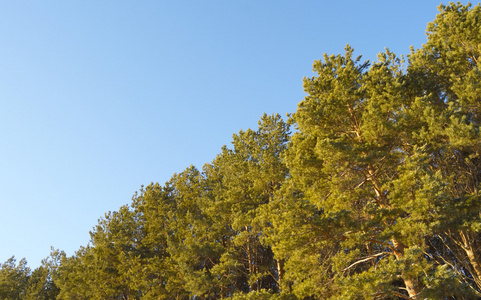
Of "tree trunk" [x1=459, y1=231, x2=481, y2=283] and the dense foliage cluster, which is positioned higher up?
the dense foliage cluster

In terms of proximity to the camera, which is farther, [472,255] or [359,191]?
[472,255]

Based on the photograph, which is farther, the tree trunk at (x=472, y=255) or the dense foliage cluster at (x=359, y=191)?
the tree trunk at (x=472, y=255)

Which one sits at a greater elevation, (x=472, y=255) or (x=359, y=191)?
(x=359, y=191)

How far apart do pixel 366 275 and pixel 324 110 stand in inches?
251

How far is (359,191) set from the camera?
473 inches

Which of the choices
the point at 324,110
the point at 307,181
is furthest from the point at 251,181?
the point at 324,110

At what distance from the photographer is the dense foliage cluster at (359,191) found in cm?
986

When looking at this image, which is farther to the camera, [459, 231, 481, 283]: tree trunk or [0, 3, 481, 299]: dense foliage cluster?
[459, 231, 481, 283]: tree trunk

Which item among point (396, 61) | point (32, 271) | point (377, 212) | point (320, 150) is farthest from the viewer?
point (32, 271)

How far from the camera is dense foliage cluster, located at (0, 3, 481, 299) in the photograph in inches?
388

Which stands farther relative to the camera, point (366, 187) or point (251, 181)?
point (251, 181)

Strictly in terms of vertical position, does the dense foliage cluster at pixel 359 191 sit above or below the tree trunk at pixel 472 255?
above

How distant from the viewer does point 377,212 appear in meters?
10.6

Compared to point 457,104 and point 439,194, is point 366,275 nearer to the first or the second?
point 439,194
